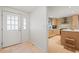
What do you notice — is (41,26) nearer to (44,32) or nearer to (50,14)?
(44,32)

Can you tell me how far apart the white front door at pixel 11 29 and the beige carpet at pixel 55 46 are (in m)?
0.50

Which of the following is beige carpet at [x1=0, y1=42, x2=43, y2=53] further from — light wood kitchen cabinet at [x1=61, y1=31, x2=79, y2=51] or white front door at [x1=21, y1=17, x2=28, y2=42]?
light wood kitchen cabinet at [x1=61, y1=31, x2=79, y2=51]

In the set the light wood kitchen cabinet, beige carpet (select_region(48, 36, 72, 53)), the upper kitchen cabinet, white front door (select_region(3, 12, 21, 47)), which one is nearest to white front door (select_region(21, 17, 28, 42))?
white front door (select_region(3, 12, 21, 47))

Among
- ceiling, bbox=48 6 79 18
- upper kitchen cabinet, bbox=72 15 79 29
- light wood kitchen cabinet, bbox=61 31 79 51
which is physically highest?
ceiling, bbox=48 6 79 18

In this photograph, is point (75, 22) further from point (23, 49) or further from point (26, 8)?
point (23, 49)

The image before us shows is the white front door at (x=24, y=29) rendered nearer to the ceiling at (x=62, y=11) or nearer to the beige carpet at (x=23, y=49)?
the beige carpet at (x=23, y=49)

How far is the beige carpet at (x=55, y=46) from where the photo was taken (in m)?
1.22

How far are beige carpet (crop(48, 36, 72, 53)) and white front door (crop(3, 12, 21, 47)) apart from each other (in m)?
0.50

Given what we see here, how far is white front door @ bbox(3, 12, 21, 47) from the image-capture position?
121 cm

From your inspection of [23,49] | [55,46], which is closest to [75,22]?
[55,46]

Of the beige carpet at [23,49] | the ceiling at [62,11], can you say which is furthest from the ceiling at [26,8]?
the beige carpet at [23,49]

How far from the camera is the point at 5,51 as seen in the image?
118cm

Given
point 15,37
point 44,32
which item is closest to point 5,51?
point 15,37
